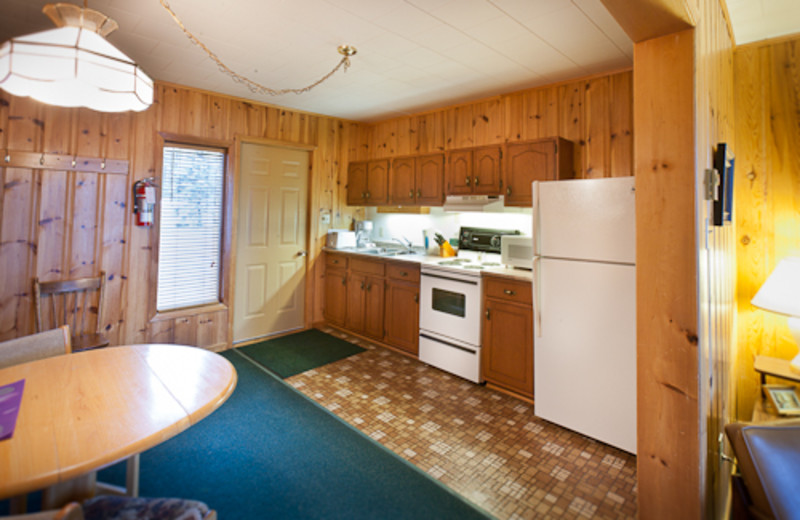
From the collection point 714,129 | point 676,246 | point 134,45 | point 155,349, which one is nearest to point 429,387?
point 155,349

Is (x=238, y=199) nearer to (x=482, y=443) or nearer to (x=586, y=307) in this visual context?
(x=482, y=443)

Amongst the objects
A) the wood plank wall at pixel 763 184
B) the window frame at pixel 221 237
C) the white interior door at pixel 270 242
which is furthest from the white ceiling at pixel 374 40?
the white interior door at pixel 270 242

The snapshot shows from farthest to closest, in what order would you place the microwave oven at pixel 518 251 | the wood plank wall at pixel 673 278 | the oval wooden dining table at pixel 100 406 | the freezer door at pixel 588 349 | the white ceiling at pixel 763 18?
Answer: the microwave oven at pixel 518 251
the freezer door at pixel 588 349
the white ceiling at pixel 763 18
the wood plank wall at pixel 673 278
the oval wooden dining table at pixel 100 406

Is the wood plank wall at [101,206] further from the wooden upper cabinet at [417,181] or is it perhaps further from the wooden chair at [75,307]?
the wooden upper cabinet at [417,181]

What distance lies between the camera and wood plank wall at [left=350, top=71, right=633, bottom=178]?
10.0 feet

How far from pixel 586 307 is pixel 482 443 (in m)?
1.08

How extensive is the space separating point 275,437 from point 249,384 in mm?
888

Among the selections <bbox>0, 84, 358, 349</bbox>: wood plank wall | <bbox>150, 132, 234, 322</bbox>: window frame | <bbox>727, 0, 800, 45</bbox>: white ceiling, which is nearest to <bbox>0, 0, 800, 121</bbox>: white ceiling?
<bbox>727, 0, 800, 45</bbox>: white ceiling

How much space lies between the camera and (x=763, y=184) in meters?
2.54

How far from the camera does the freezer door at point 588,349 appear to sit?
235 centimetres

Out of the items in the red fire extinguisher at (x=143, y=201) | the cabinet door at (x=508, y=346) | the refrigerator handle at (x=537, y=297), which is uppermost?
the red fire extinguisher at (x=143, y=201)


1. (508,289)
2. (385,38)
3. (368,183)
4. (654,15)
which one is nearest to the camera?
(654,15)

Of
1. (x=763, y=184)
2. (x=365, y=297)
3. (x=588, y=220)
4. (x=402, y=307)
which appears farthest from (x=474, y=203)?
(x=763, y=184)

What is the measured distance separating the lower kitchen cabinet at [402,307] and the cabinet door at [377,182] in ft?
3.38
